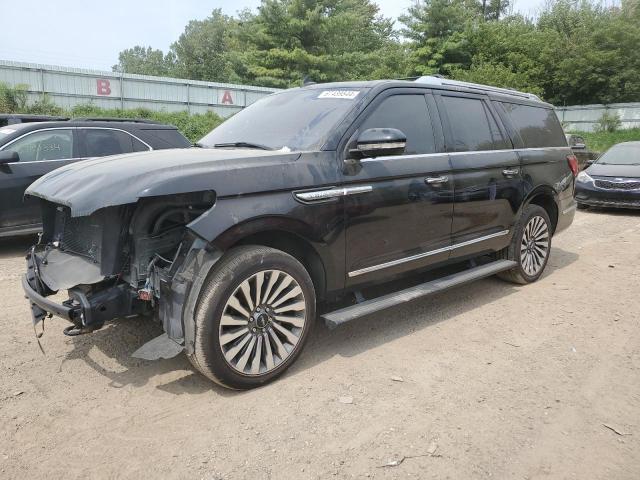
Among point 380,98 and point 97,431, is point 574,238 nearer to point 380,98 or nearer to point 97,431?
point 380,98

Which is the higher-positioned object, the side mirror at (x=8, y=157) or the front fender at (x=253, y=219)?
the side mirror at (x=8, y=157)

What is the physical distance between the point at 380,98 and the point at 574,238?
5.84m

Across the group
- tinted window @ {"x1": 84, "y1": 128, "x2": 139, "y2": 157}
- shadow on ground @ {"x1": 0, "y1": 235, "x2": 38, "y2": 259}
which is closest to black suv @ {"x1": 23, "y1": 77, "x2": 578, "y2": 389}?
tinted window @ {"x1": 84, "y1": 128, "x2": 139, "y2": 157}

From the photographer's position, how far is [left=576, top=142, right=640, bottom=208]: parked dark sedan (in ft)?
35.4

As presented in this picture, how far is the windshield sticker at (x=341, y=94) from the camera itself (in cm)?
395

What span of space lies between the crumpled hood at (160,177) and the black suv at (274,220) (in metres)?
0.01

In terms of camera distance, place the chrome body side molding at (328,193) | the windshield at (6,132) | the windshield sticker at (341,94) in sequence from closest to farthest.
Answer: the chrome body side molding at (328,193), the windshield sticker at (341,94), the windshield at (6,132)

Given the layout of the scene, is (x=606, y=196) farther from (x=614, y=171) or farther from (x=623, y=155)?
(x=623, y=155)

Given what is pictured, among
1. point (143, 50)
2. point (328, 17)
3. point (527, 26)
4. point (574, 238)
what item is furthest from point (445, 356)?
point (143, 50)

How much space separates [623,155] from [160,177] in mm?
12104

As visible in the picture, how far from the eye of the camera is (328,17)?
97.5 feet

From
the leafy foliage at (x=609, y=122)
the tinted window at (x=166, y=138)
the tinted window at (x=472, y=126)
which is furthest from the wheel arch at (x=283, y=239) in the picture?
the leafy foliage at (x=609, y=122)

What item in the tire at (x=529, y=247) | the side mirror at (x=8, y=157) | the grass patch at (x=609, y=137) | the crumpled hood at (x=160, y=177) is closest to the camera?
the crumpled hood at (x=160, y=177)

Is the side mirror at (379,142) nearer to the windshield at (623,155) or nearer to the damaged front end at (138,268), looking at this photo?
the damaged front end at (138,268)
